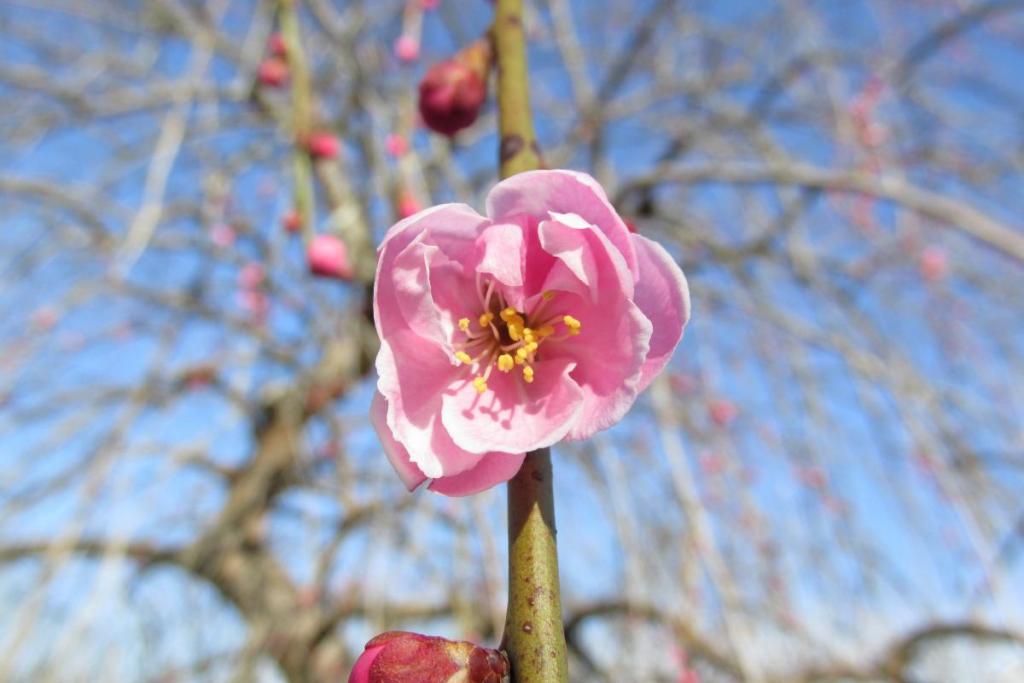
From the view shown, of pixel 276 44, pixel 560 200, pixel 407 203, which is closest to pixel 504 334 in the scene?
pixel 560 200

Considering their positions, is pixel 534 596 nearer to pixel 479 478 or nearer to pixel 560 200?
pixel 479 478

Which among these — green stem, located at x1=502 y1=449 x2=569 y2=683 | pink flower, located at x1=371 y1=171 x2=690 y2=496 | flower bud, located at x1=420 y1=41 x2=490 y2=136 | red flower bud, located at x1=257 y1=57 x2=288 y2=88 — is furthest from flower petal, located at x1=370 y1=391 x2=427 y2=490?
red flower bud, located at x1=257 y1=57 x2=288 y2=88

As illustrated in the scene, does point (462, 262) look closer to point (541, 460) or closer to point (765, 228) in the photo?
point (541, 460)

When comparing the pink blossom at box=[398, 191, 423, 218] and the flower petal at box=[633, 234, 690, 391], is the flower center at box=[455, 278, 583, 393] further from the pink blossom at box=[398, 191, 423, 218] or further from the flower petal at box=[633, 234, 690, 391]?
the pink blossom at box=[398, 191, 423, 218]

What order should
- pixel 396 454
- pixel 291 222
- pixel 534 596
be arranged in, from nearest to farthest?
pixel 534 596
pixel 396 454
pixel 291 222

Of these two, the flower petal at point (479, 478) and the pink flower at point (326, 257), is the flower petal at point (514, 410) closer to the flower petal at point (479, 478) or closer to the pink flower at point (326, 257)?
the flower petal at point (479, 478)

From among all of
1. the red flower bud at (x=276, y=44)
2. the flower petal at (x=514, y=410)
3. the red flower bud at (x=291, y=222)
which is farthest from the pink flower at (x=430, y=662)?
the red flower bud at (x=276, y=44)

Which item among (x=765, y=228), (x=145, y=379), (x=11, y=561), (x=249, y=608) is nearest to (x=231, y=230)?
(x=145, y=379)
